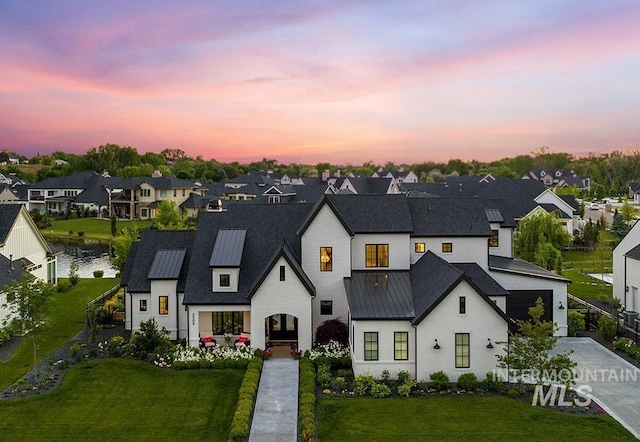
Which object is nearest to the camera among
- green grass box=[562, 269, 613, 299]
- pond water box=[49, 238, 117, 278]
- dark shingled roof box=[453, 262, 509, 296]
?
dark shingled roof box=[453, 262, 509, 296]

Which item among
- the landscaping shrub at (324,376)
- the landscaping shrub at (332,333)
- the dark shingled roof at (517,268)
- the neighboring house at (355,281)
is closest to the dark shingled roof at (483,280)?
the neighboring house at (355,281)

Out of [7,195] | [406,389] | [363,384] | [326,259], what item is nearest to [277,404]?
[363,384]

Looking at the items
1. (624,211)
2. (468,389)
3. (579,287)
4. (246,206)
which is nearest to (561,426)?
(468,389)

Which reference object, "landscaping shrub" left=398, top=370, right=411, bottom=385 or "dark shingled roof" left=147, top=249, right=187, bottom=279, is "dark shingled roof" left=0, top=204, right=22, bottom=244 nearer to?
"dark shingled roof" left=147, top=249, right=187, bottom=279

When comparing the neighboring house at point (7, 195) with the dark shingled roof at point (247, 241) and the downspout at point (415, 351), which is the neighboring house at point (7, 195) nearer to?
the dark shingled roof at point (247, 241)

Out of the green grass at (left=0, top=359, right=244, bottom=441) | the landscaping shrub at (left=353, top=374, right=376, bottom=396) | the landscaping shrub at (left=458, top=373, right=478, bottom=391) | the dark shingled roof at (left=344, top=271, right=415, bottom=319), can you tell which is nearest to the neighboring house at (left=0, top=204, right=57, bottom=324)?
the green grass at (left=0, top=359, right=244, bottom=441)
